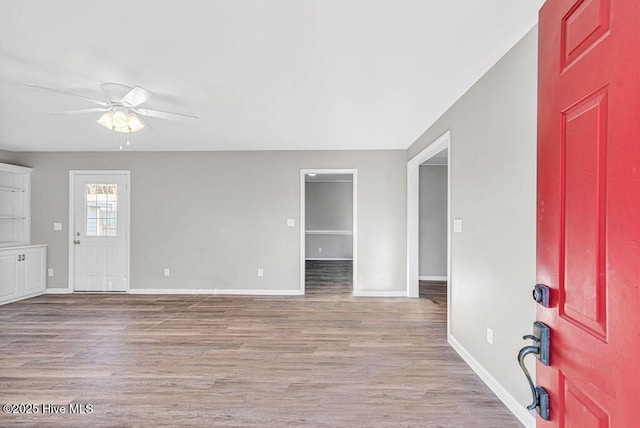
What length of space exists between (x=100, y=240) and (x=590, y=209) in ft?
22.0

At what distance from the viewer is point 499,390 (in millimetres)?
2506

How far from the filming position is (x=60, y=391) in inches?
104

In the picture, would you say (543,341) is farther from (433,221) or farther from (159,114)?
(433,221)

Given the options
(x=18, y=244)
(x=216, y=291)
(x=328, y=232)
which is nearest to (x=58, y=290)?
(x=18, y=244)

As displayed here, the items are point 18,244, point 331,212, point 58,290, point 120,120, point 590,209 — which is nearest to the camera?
point 590,209

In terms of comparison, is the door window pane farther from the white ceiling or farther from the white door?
the white ceiling

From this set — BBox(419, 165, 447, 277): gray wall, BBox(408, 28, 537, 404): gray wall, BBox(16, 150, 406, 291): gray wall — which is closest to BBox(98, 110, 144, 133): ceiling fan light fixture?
BBox(16, 150, 406, 291): gray wall

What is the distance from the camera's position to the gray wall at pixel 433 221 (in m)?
7.08

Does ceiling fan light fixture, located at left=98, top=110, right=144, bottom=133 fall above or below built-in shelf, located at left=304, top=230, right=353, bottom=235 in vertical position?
above

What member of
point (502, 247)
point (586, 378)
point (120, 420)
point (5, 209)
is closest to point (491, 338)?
point (502, 247)

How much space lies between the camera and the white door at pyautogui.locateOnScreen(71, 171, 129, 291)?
5.92m

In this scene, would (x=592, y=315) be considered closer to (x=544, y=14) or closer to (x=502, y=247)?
(x=544, y=14)

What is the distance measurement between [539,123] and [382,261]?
486 centimetres

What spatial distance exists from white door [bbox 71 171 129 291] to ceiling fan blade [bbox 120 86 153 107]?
3311 millimetres
